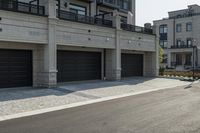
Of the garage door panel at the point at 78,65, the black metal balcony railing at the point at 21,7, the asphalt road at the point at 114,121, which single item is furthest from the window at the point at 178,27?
the asphalt road at the point at 114,121

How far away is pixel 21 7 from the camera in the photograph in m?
17.5

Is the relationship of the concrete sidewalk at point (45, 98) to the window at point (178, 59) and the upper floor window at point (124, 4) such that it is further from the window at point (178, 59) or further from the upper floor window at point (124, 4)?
the window at point (178, 59)

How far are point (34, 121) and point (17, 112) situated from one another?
6.97 ft

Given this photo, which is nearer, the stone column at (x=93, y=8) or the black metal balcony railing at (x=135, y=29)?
the black metal balcony railing at (x=135, y=29)

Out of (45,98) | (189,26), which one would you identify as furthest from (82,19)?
(189,26)

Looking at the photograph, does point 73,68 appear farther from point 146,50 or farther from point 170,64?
point 170,64

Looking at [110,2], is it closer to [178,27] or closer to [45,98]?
[45,98]

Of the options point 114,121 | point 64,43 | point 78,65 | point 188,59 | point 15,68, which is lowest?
point 114,121

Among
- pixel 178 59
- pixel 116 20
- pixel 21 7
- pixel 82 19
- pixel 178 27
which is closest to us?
pixel 21 7

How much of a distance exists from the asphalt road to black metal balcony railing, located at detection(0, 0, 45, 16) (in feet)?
28.4

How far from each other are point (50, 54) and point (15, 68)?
2.58 metres

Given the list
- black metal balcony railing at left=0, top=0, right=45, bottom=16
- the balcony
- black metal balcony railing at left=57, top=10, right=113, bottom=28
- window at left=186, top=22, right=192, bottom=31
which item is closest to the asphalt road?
black metal balcony railing at left=0, top=0, right=45, bottom=16

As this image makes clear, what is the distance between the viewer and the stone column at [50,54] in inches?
719

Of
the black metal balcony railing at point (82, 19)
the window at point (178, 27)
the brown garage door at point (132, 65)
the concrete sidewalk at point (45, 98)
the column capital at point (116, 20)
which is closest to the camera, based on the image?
the concrete sidewalk at point (45, 98)
